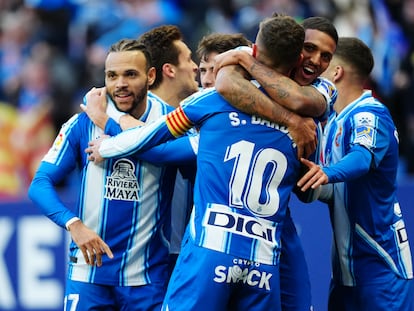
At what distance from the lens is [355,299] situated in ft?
22.1

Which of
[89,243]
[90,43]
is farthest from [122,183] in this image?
[90,43]

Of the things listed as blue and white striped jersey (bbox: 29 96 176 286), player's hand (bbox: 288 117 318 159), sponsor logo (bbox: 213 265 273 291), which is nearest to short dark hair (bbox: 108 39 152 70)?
blue and white striped jersey (bbox: 29 96 176 286)

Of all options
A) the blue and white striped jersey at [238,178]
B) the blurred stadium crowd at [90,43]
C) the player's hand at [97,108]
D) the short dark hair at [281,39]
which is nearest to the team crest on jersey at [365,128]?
the blue and white striped jersey at [238,178]

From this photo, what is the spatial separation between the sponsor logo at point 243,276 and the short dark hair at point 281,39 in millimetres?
1176

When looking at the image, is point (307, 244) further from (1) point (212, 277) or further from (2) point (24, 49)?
(2) point (24, 49)

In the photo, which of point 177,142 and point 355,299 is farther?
point 355,299

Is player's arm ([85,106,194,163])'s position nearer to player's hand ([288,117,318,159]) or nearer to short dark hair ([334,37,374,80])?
player's hand ([288,117,318,159])

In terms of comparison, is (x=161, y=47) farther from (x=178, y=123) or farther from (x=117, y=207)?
(x=178, y=123)

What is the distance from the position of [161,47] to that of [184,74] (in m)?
0.26

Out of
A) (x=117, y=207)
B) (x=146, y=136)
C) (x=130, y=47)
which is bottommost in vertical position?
(x=117, y=207)

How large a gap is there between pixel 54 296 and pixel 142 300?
3.46m

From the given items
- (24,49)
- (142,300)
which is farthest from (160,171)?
(24,49)

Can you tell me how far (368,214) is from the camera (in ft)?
21.7

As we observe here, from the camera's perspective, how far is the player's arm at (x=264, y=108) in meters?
5.59
